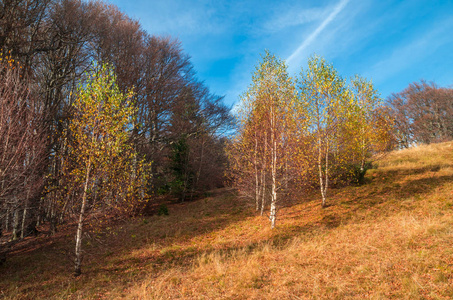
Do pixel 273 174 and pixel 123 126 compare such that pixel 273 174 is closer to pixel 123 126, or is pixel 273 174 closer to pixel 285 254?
pixel 285 254

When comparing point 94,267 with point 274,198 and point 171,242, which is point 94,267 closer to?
point 171,242

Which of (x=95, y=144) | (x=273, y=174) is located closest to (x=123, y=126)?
(x=95, y=144)

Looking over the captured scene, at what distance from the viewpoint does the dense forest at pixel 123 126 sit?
8.45m

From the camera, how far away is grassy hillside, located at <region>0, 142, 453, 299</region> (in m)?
5.43

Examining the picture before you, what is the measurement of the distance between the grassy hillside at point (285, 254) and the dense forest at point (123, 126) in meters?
1.23

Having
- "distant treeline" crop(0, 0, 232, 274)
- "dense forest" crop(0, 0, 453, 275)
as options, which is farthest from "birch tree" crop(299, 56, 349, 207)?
"distant treeline" crop(0, 0, 232, 274)

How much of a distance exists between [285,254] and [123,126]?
819 centimetres

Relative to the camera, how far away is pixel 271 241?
30.8 feet

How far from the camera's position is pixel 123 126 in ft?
31.0

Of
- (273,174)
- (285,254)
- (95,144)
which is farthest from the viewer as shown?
(273,174)

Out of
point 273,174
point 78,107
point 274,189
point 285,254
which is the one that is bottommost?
point 285,254

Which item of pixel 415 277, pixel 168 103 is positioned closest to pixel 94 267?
pixel 415 277

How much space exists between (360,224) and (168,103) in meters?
15.9

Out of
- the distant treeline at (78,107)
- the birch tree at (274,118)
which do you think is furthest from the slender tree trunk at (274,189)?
the distant treeline at (78,107)
